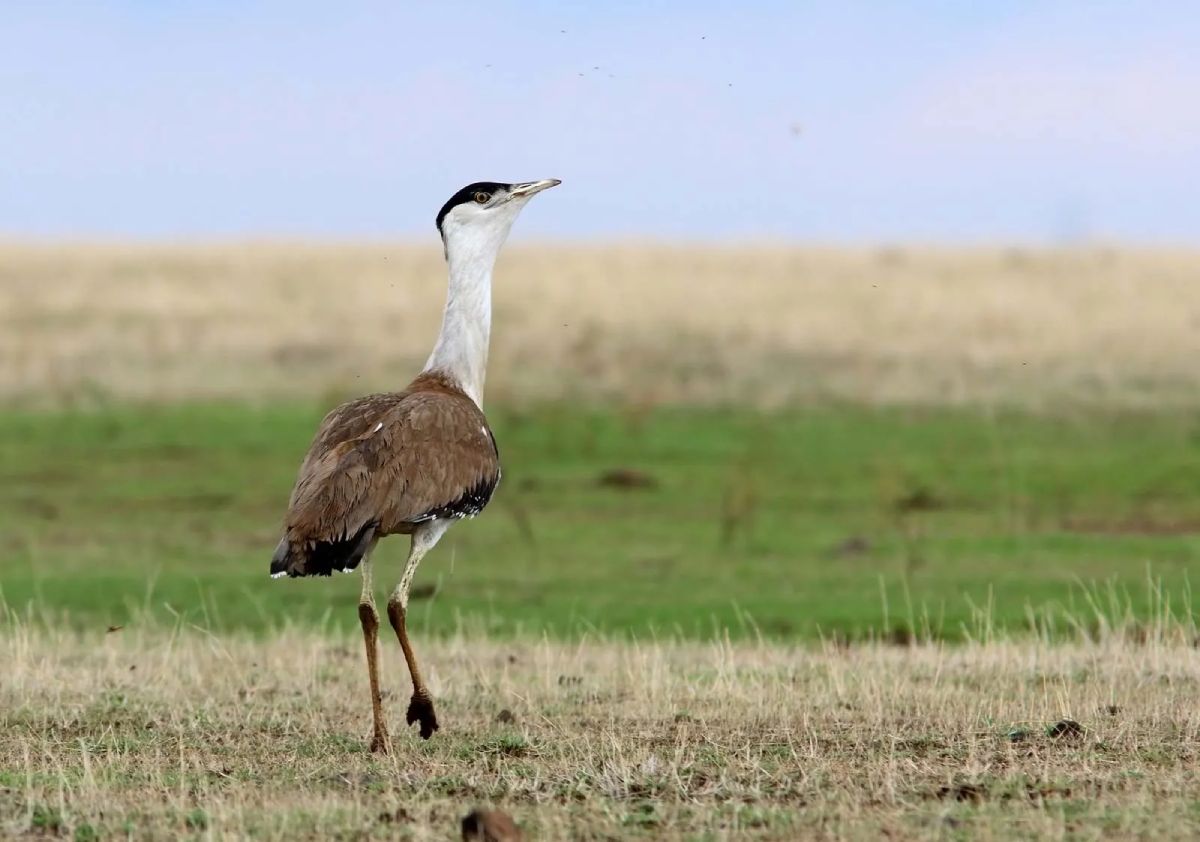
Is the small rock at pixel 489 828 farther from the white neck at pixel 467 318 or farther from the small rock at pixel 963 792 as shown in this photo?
the white neck at pixel 467 318

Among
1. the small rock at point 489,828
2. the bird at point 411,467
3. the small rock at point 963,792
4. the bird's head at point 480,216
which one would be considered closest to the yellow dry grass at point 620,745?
the small rock at point 963,792

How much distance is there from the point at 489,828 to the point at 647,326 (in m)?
32.5

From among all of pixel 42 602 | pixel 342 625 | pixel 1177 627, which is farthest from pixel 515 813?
pixel 42 602

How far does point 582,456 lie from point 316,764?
53.5 feet

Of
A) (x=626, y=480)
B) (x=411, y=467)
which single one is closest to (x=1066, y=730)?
(x=411, y=467)

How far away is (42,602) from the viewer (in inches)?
561

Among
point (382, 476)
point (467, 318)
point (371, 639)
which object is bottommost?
point (371, 639)

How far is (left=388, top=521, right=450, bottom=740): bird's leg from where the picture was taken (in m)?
7.82

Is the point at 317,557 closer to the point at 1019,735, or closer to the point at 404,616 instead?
the point at 404,616

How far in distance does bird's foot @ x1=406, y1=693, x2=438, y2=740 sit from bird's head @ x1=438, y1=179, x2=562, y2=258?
212 cm

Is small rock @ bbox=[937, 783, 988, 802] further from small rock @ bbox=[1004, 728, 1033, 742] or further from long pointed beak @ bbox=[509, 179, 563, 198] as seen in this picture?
long pointed beak @ bbox=[509, 179, 563, 198]

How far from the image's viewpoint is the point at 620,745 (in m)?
7.20

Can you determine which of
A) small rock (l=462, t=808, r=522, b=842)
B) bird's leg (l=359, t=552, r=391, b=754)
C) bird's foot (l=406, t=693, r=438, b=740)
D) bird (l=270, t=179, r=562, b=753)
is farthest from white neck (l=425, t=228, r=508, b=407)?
small rock (l=462, t=808, r=522, b=842)

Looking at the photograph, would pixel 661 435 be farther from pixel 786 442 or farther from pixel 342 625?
pixel 342 625
